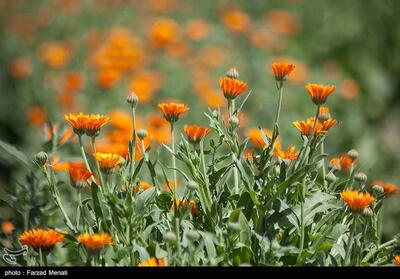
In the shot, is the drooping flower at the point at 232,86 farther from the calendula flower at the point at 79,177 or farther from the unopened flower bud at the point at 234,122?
the calendula flower at the point at 79,177

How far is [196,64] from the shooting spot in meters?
5.60

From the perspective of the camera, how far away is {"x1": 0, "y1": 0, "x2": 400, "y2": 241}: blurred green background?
15.3ft

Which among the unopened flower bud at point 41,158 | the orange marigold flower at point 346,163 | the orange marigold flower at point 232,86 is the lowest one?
the orange marigold flower at point 346,163

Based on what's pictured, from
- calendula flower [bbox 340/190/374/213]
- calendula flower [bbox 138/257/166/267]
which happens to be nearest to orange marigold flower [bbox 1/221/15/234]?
calendula flower [bbox 138/257/166/267]

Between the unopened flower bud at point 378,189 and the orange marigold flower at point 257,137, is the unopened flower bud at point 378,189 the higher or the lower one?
the lower one

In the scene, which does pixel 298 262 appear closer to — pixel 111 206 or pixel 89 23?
pixel 111 206

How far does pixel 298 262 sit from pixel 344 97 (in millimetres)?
3751

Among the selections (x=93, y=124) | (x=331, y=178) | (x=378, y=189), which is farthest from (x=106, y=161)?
(x=378, y=189)

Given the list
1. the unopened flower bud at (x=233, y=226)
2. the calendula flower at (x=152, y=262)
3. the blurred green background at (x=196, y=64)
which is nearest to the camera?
the calendula flower at (x=152, y=262)

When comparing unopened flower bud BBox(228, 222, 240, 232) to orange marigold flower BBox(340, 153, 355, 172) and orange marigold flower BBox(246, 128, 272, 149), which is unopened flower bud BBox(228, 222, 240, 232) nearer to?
orange marigold flower BBox(246, 128, 272, 149)

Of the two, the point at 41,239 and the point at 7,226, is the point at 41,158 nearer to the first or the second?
the point at 41,239

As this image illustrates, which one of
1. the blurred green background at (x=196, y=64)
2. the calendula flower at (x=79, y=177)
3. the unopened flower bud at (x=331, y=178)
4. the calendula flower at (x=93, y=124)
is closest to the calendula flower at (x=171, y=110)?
the calendula flower at (x=93, y=124)

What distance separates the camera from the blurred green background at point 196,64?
15.3 ft

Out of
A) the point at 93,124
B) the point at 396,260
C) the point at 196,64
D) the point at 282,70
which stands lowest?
Result: the point at 396,260
